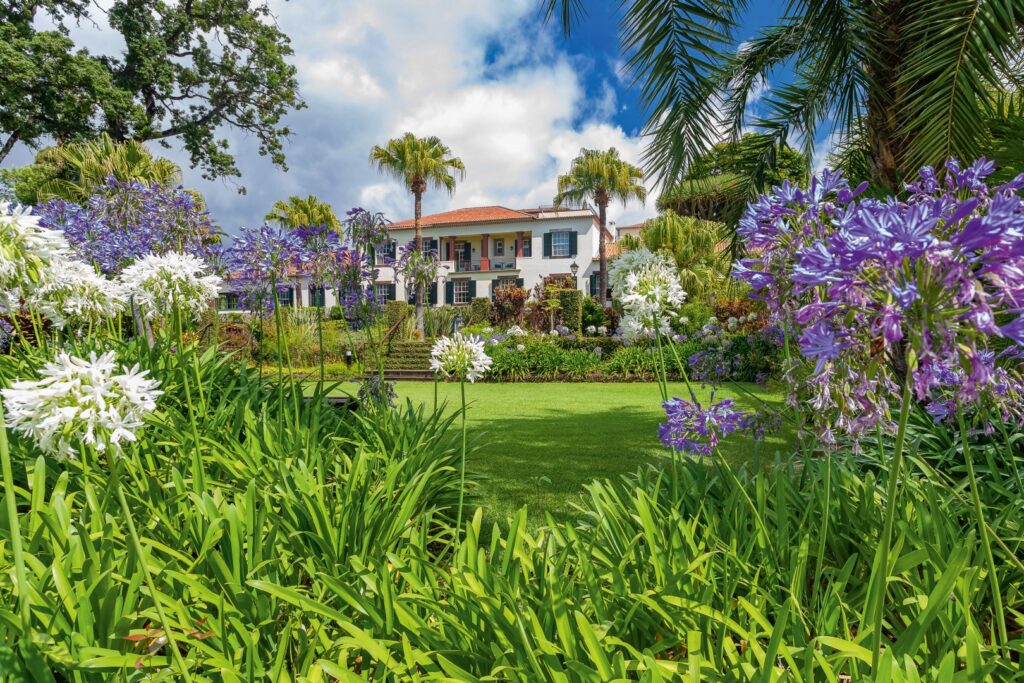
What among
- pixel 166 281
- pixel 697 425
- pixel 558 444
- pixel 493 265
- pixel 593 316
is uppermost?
pixel 493 265

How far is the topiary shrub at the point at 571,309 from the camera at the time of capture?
1027 inches

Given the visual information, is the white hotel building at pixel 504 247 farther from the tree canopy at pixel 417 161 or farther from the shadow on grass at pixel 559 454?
the shadow on grass at pixel 559 454

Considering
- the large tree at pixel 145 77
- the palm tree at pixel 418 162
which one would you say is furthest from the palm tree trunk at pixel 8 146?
the palm tree at pixel 418 162

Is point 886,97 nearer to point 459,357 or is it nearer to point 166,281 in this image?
point 459,357

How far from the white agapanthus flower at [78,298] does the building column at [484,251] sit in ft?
125

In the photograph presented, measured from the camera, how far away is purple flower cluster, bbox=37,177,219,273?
5.04 m

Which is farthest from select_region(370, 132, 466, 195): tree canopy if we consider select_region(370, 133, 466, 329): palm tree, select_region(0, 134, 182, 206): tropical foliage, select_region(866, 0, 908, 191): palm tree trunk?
select_region(866, 0, 908, 191): palm tree trunk

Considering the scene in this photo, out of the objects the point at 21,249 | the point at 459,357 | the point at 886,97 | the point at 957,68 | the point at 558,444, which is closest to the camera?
the point at 21,249

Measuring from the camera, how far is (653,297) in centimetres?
273

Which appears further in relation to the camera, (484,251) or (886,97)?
(484,251)

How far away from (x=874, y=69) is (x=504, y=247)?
37.5 metres

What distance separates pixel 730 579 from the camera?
207cm

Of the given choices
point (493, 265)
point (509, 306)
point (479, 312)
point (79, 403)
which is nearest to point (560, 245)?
point (493, 265)

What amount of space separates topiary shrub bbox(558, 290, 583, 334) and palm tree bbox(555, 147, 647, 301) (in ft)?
25.3
